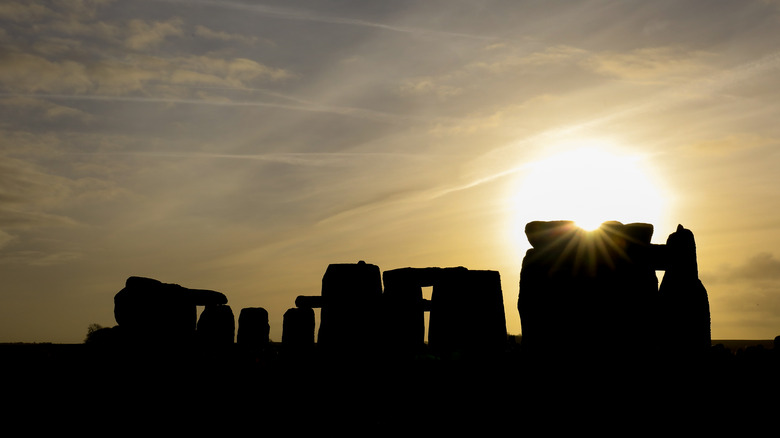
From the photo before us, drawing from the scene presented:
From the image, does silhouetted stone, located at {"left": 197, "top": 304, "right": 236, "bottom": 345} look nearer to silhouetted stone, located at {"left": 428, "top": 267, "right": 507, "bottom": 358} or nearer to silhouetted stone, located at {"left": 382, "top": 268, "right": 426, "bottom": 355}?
silhouetted stone, located at {"left": 382, "top": 268, "right": 426, "bottom": 355}

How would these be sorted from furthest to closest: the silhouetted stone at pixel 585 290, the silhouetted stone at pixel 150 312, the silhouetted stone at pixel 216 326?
the silhouetted stone at pixel 216 326, the silhouetted stone at pixel 150 312, the silhouetted stone at pixel 585 290

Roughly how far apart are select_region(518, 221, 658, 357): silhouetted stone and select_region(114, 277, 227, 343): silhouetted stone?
34.6 feet

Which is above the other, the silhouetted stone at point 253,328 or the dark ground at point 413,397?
the silhouetted stone at point 253,328

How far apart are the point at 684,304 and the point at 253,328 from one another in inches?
571

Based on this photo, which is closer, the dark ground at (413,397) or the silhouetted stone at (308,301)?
the dark ground at (413,397)

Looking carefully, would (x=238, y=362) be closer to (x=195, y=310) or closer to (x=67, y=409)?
(x=67, y=409)

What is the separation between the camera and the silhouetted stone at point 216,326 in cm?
2566

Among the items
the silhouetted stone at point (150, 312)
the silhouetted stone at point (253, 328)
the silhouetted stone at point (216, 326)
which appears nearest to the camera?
the silhouetted stone at point (150, 312)

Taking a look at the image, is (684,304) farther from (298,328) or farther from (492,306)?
(298,328)

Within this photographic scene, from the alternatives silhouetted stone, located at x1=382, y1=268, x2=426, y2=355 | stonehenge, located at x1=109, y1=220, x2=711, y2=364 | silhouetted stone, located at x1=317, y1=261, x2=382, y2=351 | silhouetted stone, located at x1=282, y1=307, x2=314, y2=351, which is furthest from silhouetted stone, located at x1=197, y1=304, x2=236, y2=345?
silhouetted stone, located at x1=382, y1=268, x2=426, y2=355

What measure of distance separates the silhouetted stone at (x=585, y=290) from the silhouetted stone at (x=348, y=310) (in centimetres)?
470

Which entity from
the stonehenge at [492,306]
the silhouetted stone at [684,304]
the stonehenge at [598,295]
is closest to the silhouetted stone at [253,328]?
the stonehenge at [492,306]

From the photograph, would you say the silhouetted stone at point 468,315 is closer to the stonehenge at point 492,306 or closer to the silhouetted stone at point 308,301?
the stonehenge at point 492,306

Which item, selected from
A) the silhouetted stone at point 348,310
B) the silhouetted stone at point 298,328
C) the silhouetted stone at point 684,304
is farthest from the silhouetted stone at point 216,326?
the silhouetted stone at point 684,304
